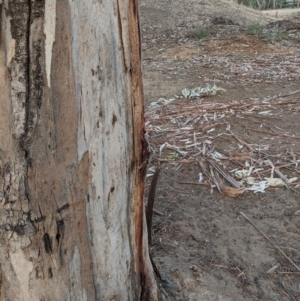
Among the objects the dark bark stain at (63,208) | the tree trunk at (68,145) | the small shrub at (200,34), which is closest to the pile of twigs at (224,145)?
the tree trunk at (68,145)

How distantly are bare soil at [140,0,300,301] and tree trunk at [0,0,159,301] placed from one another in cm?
80

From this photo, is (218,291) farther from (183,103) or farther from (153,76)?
(153,76)

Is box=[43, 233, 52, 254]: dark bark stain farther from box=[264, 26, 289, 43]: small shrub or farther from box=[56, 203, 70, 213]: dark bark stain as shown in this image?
box=[264, 26, 289, 43]: small shrub

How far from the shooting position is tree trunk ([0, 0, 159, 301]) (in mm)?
1334

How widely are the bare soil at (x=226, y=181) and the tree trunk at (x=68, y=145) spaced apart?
80 cm

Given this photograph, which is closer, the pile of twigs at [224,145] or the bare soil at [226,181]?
the bare soil at [226,181]

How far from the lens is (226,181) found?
3391 mm

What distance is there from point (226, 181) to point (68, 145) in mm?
2130

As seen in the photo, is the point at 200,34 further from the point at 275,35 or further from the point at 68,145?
the point at 68,145

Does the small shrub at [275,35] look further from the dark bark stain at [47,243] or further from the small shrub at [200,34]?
the dark bark stain at [47,243]

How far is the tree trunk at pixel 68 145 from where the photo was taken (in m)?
1.33

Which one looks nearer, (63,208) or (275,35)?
(63,208)

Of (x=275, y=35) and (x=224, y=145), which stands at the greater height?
(x=224, y=145)

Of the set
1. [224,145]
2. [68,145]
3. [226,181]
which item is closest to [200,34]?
[224,145]
